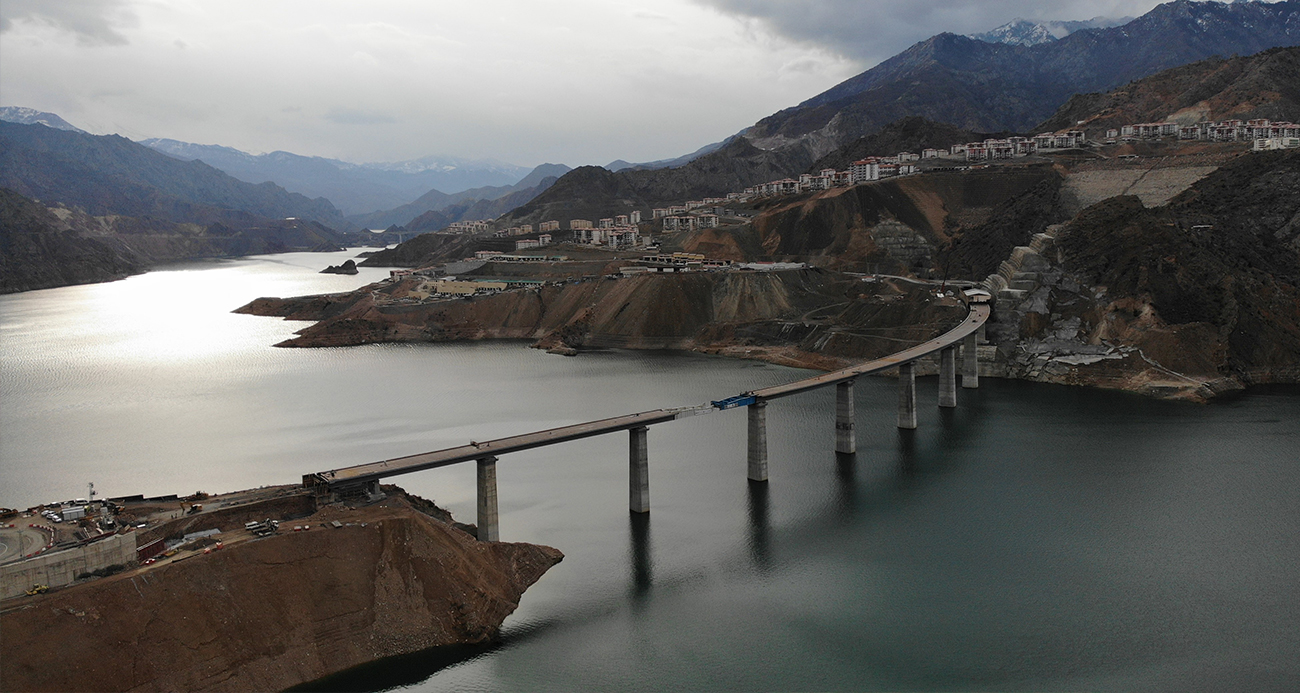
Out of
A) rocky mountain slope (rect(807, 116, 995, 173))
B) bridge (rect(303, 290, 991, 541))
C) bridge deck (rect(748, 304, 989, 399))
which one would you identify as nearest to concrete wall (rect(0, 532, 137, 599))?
bridge (rect(303, 290, 991, 541))

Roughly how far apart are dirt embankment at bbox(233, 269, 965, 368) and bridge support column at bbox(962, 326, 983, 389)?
4.47 metres

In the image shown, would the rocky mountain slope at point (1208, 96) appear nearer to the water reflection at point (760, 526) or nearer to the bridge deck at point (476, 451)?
the water reflection at point (760, 526)

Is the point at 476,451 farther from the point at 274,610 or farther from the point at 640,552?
the point at 274,610

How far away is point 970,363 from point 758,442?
34.5 m

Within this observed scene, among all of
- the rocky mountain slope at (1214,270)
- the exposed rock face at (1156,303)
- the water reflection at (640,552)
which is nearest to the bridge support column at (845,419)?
the water reflection at (640,552)

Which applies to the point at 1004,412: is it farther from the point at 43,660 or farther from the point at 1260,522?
the point at 43,660

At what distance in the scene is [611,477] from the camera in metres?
51.5

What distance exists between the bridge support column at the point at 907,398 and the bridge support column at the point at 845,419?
797 cm

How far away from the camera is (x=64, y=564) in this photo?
26.1 m

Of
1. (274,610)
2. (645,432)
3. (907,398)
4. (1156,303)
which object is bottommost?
(274,610)

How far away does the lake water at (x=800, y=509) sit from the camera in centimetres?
3053

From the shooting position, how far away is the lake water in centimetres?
3053

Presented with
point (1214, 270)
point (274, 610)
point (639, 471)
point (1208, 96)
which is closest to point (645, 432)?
point (639, 471)

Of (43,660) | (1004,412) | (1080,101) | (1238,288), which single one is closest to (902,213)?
(1238,288)
